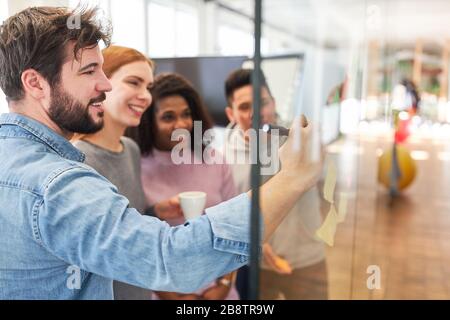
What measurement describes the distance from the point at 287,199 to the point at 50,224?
446 mm

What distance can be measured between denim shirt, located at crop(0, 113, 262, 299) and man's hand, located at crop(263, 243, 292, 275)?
26.7 inches

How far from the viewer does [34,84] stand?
93 centimetres

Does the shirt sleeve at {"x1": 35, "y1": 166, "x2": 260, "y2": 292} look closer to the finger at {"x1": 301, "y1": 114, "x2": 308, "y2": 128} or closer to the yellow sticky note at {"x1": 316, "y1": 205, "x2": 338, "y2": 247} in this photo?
the finger at {"x1": 301, "y1": 114, "x2": 308, "y2": 128}

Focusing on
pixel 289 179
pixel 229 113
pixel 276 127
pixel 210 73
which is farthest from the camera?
pixel 210 73

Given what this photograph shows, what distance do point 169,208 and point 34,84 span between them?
48cm

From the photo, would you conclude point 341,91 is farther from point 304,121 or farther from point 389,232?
point 389,232

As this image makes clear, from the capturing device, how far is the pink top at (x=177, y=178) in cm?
127

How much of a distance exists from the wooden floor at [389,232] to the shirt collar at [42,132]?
0.73 m

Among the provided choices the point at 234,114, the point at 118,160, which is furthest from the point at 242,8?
the point at 118,160

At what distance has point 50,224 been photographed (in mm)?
809

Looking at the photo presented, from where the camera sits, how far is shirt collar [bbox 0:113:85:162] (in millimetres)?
901

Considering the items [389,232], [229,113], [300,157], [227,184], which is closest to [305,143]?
[300,157]

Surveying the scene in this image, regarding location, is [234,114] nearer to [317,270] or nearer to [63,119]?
[63,119]

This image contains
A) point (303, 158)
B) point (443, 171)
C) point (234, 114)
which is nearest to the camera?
point (303, 158)
